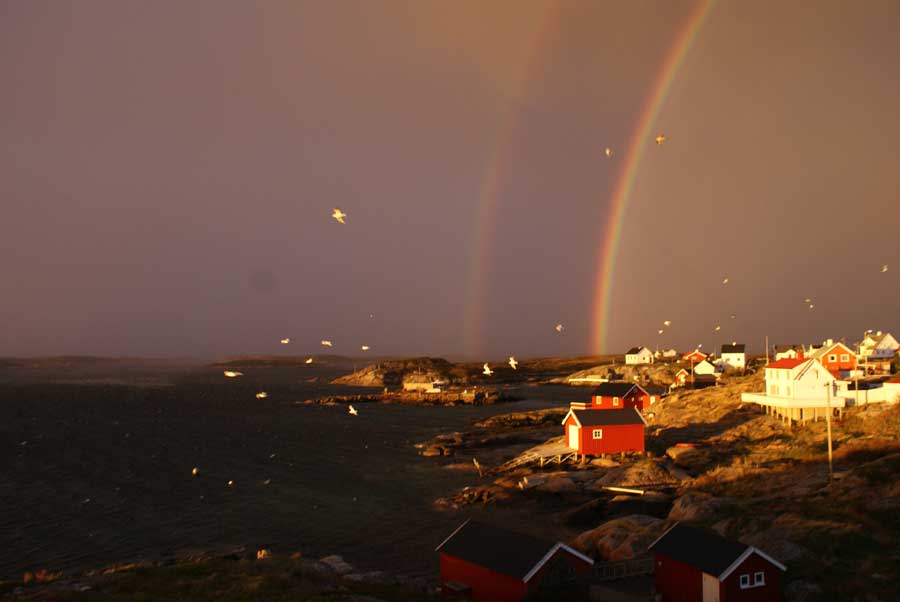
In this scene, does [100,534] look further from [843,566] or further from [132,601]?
[843,566]

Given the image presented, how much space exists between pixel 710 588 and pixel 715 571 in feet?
2.35

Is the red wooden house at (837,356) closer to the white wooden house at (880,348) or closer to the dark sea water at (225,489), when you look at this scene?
the white wooden house at (880,348)

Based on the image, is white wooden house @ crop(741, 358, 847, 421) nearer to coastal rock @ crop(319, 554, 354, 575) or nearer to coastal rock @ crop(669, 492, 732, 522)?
coastal rock @ crop(669, 492, 732, 522)

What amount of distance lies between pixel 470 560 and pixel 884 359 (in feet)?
283

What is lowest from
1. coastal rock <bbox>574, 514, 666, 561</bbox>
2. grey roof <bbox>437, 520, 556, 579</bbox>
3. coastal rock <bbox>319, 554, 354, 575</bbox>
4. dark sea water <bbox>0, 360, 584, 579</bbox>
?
dark sea water <bbox>0, 360, 584, 579</bbox>

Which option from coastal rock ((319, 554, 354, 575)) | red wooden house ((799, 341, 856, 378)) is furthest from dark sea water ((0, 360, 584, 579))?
red wooden house ((799, 341, 856, 378))

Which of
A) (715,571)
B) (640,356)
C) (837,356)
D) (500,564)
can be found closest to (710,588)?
(715,571)

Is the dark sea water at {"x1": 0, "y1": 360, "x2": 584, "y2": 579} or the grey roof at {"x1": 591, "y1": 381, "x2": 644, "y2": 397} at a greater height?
the grey roof at {"x1": 591, "y1": 381, "x2": 644, "y2": 397}

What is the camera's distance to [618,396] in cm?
7369

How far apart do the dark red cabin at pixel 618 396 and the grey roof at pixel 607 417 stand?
16.8 meters

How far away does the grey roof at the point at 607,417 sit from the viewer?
182 ft

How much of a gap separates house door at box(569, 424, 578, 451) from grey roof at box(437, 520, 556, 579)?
28583 mm

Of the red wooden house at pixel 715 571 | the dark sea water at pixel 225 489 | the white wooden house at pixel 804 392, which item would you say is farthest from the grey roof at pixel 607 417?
the red wooden house at pixel 715 571

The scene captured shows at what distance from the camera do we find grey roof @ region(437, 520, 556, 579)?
25.6 m
